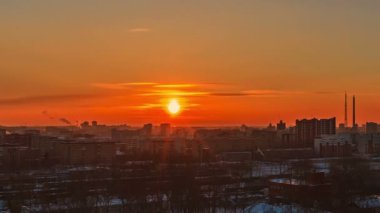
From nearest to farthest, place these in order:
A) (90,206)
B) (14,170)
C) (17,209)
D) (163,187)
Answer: (90,206), (17,209), (163,187), (14,170)

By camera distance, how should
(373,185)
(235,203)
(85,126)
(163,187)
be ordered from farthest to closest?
1. (85,126)
2. (373,185)
3. (163,187)
4. (235,203)

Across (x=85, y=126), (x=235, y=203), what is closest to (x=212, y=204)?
(x=235, y=203)

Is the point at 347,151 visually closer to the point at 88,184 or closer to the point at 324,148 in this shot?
the point at 324,148

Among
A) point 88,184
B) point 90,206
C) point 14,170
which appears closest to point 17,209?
point 90,206

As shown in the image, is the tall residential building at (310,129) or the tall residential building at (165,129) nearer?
the tall residential building at (310,129)

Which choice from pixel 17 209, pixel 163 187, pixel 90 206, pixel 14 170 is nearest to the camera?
pixel 90 206

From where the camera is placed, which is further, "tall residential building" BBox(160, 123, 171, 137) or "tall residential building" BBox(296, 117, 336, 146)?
"tall residential building" BBox(160, 123, 171, 137)

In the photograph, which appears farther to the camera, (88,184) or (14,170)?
(14,170)

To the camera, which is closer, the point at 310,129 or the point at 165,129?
the point at 310,129

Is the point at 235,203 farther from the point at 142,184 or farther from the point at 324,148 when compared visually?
the point at 324,148
